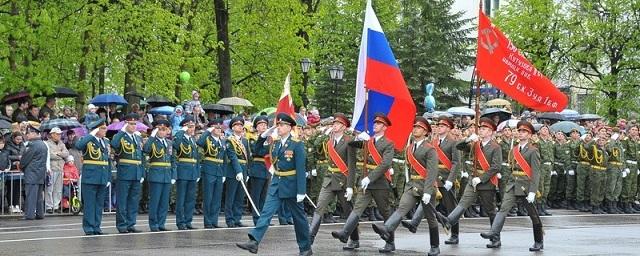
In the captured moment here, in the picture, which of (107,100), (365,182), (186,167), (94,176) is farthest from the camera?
(107,100)

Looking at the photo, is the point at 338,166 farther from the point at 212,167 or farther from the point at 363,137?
the point at 212,167

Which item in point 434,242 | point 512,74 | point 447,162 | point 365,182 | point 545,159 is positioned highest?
point 512,74

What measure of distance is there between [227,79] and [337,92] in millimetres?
10245

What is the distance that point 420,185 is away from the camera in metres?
17.4

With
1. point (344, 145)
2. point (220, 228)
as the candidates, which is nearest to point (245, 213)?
point (220, 228)

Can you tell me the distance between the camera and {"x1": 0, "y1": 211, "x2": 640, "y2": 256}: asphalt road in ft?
55.9

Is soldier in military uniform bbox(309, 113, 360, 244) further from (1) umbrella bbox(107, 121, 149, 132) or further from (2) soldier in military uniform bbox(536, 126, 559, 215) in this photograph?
(2) soldier in military uniform bbox(536, 126, 559, 215)

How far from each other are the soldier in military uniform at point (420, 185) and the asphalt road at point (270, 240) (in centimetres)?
41

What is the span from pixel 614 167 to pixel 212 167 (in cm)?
1114

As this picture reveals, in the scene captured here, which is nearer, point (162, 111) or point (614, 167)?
point (614, 167)

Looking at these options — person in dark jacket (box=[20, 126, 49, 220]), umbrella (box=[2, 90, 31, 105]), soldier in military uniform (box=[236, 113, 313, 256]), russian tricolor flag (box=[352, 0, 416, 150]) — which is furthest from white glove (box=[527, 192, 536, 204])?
umbrella (box=[2, 90, 31, 105])

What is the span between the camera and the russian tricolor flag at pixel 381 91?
1778cm

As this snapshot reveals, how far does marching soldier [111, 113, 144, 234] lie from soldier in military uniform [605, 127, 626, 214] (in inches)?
499

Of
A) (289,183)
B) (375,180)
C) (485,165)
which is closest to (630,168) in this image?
(485,165)
